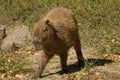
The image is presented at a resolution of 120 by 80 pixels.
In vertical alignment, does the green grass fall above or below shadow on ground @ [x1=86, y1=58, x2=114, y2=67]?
above

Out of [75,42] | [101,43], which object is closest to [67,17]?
[75,42]

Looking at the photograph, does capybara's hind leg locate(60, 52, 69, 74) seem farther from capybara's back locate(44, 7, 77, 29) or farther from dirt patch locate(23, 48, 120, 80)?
capybara's back locate(44, 7, 77, 29)

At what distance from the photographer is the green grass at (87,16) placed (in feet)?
39.5

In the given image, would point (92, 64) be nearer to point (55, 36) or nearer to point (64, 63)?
point (64, 63)

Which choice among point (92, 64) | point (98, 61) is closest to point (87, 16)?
point (98, 61)

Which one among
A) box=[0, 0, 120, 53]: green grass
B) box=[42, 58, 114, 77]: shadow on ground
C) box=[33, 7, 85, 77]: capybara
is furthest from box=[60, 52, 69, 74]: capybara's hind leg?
box=[0, 0, 120, 53]: green grass

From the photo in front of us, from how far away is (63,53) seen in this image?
9.10m

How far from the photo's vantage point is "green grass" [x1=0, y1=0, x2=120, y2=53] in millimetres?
12047

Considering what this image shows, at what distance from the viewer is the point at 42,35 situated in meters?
8.71

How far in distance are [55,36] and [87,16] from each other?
5823 millimetres

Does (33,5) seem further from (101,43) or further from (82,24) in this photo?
(101,43)

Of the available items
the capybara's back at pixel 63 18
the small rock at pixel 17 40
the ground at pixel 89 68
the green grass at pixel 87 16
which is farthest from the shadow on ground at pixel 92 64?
the small rock at pixel 17 40

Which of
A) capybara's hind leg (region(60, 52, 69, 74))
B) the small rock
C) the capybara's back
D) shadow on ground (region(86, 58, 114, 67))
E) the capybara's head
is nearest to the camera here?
the capybara's head

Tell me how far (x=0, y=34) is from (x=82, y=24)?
2.82 m
